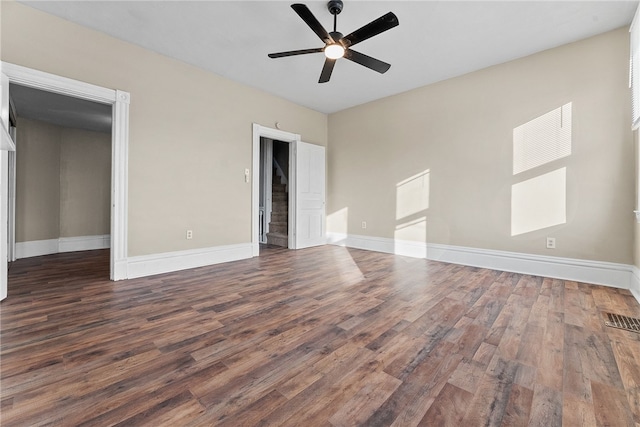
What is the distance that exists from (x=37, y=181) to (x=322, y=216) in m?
5.21

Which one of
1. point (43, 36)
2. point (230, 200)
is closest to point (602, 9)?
point (230, 200)

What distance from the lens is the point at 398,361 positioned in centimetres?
165

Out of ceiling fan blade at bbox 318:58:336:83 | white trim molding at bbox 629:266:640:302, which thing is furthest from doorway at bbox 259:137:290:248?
white trim molding at bbox 629:266:640:302

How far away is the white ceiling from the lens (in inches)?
107

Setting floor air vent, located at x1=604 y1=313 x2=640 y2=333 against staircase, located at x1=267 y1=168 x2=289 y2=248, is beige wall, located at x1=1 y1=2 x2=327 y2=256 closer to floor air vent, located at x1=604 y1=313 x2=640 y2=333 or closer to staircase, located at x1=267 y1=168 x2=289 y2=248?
staircase, located at x1=267 y1=168 x2=289 y2=248

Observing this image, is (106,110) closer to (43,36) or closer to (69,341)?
(43,36)

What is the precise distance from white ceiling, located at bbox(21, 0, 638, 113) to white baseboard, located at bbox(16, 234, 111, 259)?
12.8ft

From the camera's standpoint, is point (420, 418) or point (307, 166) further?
point (307, 166)

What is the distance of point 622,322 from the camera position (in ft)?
7.24

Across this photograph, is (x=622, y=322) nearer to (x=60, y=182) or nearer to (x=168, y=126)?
(x=168, y=126)

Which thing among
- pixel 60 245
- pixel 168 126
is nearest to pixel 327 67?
pixel 168 126

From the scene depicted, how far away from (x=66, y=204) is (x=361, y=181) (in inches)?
225

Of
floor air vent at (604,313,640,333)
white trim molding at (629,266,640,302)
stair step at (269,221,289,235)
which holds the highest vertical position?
stair step at (269,221,289,235)

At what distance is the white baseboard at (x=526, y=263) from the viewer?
10.2 feet
